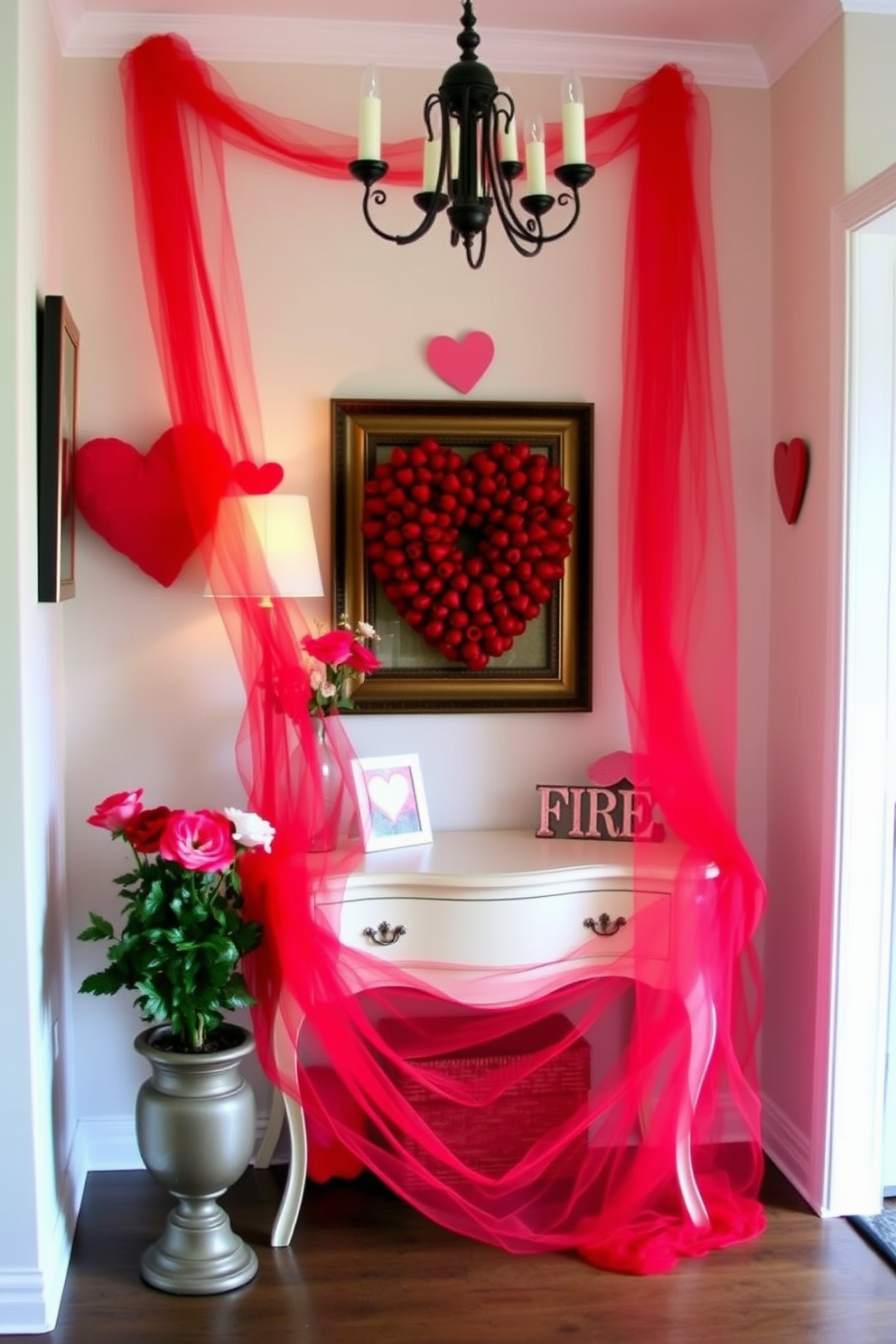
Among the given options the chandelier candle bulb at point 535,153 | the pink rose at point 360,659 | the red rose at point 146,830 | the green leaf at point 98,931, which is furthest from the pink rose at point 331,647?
the chandelier candle bulb at point 535,153

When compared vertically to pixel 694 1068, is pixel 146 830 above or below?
above

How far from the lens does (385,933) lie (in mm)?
2766

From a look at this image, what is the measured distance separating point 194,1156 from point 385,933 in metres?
0.59

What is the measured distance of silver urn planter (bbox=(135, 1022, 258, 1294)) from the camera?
2666 millimetres

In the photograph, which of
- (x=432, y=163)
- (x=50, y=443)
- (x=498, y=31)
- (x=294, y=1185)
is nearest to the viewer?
(x=432, y=163)

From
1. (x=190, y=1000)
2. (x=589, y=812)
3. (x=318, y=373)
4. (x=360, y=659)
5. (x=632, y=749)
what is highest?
(x=318, y=373)

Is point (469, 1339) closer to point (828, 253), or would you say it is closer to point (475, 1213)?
point (475, 1213)

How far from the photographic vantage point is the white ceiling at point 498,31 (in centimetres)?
294

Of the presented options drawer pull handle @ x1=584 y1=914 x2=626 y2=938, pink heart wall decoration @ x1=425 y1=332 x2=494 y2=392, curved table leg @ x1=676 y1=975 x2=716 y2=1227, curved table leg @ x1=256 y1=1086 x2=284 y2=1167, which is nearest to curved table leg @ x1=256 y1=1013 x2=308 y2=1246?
curved table leg @ x1=256 y1=1086 x2=284 y2=1167

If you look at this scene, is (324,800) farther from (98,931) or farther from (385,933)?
(98,931)

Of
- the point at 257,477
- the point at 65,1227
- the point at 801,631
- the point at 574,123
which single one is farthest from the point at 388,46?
the point at 65,1227

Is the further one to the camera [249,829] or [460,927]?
[460,927]

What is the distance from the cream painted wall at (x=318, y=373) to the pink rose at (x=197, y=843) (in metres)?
0.55

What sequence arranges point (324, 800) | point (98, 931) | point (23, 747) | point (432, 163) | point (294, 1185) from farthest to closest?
point (324, 800) → point (294, 1185) → point (98, 931) → point (23, 747) → point (432, 163)
